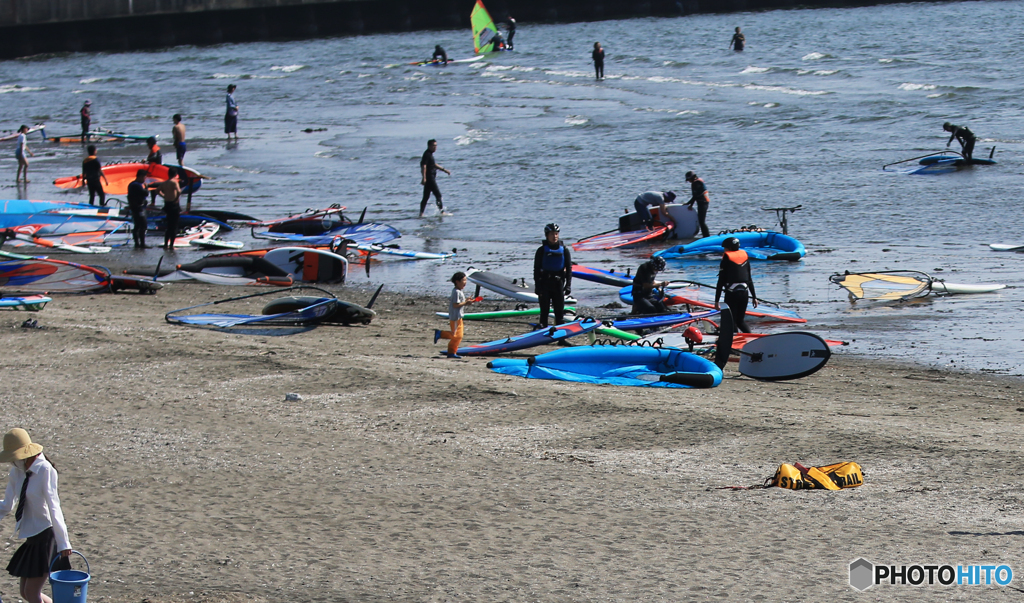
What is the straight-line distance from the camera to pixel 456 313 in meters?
12.5

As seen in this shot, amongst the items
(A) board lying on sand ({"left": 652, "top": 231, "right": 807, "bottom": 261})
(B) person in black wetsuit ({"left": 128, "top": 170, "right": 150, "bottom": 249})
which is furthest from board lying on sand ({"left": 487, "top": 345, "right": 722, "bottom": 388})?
(B) person in black wetsuit ({"left": 128, "top": 170, "right": 150, "bottom": 249})

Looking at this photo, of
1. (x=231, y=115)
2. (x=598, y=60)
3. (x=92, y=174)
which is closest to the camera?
(x=92, y=174)

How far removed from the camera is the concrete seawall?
71000 mm

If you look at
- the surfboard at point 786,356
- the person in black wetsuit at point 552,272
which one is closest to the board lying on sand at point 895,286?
the surfboard at point 786,356

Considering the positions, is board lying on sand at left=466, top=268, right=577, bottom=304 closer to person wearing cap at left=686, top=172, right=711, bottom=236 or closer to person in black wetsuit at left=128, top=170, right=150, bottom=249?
person wearing cap at left=686, top=172, right=711, bottom=236

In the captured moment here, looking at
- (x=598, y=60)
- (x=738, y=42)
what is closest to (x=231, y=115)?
(x=598, y=60)

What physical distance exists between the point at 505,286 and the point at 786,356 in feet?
17.4

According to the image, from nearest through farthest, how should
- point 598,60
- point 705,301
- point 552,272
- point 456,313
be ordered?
point 456,313
point 552,272
point 705,301
point 598,60

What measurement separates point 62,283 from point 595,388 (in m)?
9.62

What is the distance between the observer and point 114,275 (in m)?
17.2

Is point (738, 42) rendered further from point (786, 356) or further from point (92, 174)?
point (786, 356)

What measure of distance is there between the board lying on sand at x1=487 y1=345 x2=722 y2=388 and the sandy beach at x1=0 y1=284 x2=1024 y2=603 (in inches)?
10.7

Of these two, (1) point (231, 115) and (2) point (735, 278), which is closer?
(2) point (735, 278)

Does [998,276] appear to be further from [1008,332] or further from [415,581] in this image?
[415,581]
